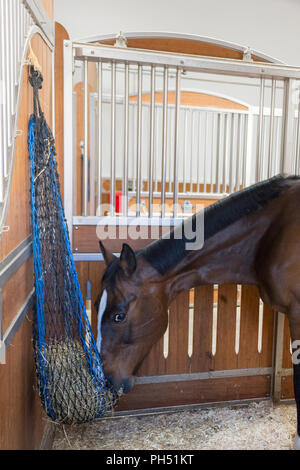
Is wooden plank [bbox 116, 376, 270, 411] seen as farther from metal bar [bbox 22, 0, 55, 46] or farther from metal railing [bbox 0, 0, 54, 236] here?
metal bar [bbox 22, 0, 55, 46]

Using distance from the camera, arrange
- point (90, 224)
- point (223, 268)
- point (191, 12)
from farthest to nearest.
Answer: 1. point (191, 12)
2. point (90, 224)
3. point (223, 268)

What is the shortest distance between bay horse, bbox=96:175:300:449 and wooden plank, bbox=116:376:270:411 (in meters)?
0.45

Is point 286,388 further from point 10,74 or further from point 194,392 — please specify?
point 10,74

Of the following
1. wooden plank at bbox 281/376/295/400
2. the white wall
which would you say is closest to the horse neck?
wooden plank at bbox 281/376/295/400

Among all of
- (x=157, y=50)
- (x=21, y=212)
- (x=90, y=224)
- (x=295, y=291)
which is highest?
(x=157, y=50)

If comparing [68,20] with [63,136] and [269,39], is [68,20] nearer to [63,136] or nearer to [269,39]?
[269,39]

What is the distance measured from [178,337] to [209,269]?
479 mm

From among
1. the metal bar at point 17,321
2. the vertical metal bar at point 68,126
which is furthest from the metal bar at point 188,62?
the metal bar at point 17,321

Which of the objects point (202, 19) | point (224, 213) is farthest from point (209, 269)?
point (202, 19)

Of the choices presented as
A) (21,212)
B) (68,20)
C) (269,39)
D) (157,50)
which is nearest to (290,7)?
(269,39)

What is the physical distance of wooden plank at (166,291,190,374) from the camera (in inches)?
67.8

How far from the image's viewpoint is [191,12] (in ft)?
15.3

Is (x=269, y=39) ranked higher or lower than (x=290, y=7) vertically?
lower
